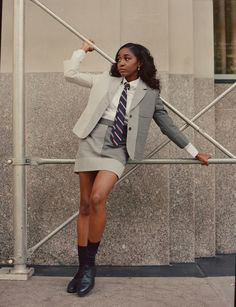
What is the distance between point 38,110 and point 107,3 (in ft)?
4.62

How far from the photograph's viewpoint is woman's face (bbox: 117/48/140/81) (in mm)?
3973

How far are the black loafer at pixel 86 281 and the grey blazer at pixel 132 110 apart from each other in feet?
3.41

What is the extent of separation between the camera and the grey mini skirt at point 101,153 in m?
3.92

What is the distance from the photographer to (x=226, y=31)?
19.2 ft

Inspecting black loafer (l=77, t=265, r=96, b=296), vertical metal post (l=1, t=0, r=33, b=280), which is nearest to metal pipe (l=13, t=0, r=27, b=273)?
vertical metal post (l=1, t=0, r=33, b=280)

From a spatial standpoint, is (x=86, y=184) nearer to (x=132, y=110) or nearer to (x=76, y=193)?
(x=132, y=110)

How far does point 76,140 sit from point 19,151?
2.87 feet

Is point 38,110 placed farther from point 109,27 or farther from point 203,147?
point 203,147

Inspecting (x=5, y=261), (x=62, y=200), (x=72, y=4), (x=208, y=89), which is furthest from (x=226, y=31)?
(x=5, y=261)

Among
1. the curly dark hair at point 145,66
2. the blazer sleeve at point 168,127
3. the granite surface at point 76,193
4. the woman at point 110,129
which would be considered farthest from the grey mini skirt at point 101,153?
the granite surface at point 76,193

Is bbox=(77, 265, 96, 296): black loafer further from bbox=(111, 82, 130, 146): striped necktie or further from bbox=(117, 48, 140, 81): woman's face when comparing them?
bbox=(117, 48, 140, 81): woman's face

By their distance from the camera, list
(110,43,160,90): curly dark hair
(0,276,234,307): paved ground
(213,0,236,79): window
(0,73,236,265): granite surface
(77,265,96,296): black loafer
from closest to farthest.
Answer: (0,276,234,307): paved ground
(77,265,96,296): black loafer
(110,43,160,90): curly dark hair
(0,73,236,265): granite surface
(213,0,236,79): window

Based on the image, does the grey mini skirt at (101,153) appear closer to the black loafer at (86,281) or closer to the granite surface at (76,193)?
the black loafer at (86,281)

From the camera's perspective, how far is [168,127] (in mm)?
4074
